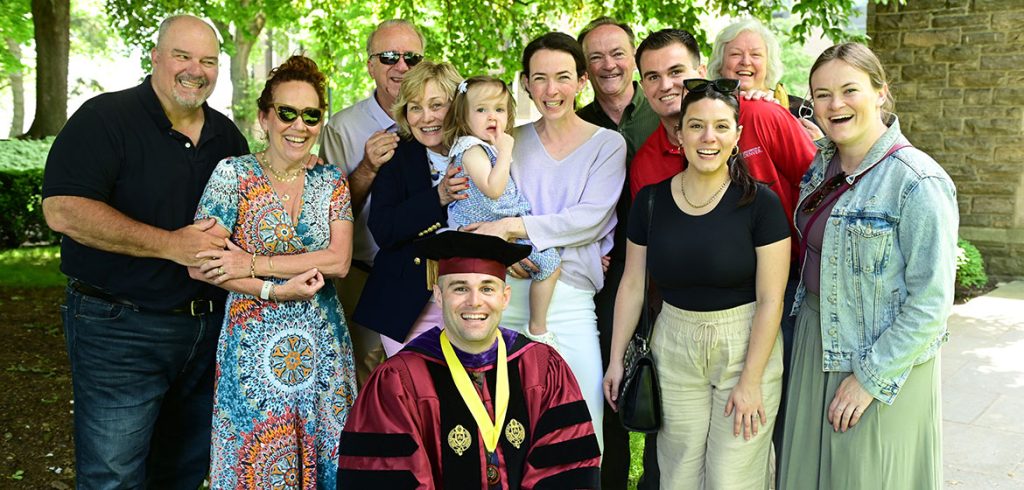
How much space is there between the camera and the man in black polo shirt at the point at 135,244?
11.9 feet

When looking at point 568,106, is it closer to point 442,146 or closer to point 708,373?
point 442,146

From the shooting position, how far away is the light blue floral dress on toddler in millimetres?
3713

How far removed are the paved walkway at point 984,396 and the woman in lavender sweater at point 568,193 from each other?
106 inches

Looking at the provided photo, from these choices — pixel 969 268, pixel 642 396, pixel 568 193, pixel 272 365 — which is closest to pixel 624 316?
pixel 642 396

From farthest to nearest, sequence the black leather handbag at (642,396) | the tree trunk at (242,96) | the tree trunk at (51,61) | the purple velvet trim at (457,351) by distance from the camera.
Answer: the tree trunk at (242,96) < the tree trunk at (51,61) < the black leather handbag at (642,396) < the purple velvet trim at (457,351)

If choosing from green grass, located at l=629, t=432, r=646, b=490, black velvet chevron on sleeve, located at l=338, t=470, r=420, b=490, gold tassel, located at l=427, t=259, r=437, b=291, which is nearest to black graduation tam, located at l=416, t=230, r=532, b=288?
gold tassel, located at l=427, t=259, r=437, b=291

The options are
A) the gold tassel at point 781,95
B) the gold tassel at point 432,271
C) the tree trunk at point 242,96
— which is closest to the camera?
the gold tassel at point 432,271

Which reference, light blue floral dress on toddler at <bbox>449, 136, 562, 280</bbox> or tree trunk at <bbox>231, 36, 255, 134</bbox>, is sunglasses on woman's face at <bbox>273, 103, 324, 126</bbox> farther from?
tree trunk at <bbox>231, 36, 255, 134</bbox>

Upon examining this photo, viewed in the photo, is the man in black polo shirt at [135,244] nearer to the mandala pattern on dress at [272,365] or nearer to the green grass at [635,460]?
the mandala pattern on dress at [272,365]

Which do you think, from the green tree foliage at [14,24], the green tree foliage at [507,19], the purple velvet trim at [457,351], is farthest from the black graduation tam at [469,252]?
the green tree foliage at [14,24]

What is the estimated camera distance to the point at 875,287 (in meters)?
3.10

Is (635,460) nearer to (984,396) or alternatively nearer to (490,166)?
(490,166)

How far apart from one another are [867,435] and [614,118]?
2.03 m

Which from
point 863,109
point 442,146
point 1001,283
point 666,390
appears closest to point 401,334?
point 442,146
